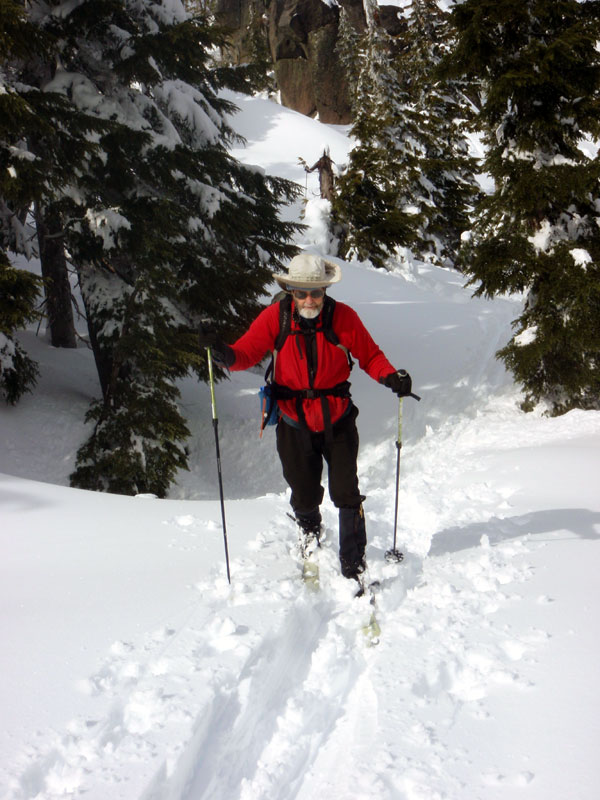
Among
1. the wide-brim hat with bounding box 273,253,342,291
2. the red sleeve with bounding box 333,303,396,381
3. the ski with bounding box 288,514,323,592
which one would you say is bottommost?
the ski with bounding box 288,514,323,592

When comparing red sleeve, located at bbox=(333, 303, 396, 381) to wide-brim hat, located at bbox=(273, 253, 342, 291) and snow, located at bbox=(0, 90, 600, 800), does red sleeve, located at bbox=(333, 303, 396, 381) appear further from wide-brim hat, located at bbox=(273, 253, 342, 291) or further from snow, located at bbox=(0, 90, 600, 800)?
snow, located at bbox=(0, 90, 600, 800)

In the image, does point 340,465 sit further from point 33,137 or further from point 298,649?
point 33,137

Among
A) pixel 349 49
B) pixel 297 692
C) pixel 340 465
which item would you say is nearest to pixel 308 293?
pixel 340 465

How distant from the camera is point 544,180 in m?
9.12

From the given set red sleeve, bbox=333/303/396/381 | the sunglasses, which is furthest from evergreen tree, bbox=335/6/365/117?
the sunglasses

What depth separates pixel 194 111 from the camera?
11156mm

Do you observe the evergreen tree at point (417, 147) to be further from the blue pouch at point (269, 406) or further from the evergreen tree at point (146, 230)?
the blue pouch at point (269, 406)

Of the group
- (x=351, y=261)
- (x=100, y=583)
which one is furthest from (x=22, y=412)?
(x=351, y=261)

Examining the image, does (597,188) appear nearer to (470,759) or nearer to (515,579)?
(515,579)

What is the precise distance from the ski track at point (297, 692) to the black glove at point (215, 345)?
1.55 metres

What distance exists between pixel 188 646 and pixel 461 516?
3450 millimetres

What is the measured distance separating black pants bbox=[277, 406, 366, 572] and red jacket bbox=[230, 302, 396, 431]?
0.36 ft

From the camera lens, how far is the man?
13.9 ft

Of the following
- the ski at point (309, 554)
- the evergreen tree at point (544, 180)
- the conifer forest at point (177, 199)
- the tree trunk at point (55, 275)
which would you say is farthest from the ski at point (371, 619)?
the tree trunk at point (55, 275)
